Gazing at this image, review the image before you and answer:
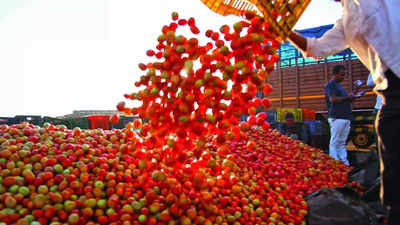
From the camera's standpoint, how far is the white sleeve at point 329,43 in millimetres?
1665

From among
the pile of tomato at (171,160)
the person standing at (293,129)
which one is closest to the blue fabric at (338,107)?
the person standing at (293,129)

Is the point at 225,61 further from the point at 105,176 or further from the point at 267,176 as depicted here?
the point at 267,176

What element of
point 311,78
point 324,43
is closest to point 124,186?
point 324,43

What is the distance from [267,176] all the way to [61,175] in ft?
6.95

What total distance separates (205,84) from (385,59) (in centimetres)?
104

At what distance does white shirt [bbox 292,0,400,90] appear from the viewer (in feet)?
4.33

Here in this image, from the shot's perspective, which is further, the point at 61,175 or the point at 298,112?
A: the point at 298,112

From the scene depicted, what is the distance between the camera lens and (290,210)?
2.33 m

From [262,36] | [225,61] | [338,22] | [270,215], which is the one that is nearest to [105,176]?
[225,61]

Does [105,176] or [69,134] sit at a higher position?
[69,134]

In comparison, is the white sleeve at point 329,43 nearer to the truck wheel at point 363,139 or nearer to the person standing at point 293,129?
the person standing at point 293,129

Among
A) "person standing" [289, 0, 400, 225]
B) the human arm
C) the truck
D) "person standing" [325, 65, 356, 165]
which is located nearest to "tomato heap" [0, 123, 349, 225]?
the human arm

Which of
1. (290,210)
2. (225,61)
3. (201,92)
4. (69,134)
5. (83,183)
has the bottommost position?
(290,210)

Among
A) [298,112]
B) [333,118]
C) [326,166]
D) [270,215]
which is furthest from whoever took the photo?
[298,112]
